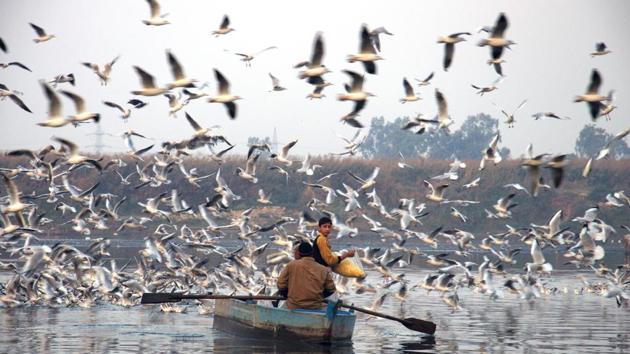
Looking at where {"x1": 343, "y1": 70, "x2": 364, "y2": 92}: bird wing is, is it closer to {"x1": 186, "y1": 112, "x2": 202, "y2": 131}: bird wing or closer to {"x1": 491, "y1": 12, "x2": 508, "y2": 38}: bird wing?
{"x1": 491, "y1": 12, "x2": 508, "y2": 38}: bird wing

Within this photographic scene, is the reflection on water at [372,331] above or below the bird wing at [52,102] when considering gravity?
below

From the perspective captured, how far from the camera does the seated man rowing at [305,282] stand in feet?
71.5

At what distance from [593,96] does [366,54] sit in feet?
14.9

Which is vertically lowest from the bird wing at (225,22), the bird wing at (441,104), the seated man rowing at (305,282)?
the seated man rowing at (305,282)

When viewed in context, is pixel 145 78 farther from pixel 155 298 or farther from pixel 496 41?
pixel 496 41

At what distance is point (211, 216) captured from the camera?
35.4 m

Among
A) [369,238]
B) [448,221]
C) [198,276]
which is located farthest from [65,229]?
[198,276]

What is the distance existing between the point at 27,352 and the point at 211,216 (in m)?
14.4

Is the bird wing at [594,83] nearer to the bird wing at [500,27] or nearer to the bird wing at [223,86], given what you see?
the bird wing at [500,27]

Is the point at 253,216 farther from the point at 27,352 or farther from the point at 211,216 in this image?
the point at 27,352

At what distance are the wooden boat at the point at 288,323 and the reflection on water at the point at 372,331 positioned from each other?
19 centimetres

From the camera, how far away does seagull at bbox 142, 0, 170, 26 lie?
28969 mm

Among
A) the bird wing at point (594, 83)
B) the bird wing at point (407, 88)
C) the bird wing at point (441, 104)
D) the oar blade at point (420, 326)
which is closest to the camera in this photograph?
the oar blade at point (420, 326)

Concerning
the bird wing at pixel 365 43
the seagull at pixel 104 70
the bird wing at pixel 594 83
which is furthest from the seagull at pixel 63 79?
the bird wing at pixel 594 83
